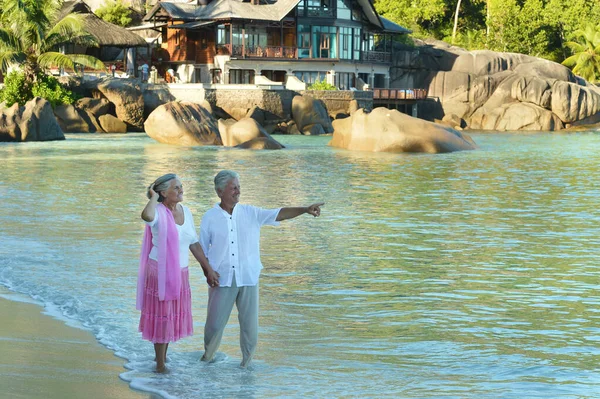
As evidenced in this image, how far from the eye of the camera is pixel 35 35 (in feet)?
141

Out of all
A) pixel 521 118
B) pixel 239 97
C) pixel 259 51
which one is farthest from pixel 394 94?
pixel 239 97

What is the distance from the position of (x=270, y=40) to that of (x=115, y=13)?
31.7 ft

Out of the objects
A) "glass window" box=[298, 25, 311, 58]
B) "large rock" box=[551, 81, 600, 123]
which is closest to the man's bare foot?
"large rock" box=[551, 81, 600, 123]

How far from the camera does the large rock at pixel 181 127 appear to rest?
120 feet

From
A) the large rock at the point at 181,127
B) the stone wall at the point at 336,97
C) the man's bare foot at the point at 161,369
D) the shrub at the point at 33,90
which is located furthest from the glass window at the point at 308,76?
the man's bare foot at the point at 161,369

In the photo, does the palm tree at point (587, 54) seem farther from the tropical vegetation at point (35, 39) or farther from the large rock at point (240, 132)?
the large rock at point (240, 132)

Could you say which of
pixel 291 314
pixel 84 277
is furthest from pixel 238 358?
pixel 84 277

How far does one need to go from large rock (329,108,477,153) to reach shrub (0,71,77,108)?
53.5ft

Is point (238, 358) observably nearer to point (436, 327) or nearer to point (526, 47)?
point (436, 327)

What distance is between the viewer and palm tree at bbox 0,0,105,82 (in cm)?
4188

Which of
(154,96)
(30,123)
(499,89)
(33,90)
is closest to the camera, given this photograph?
(30,123)

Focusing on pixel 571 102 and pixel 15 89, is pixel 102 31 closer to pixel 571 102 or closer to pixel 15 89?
pixel 15 89

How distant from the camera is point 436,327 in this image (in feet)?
27.3

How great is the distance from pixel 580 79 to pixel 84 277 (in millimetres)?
52631
